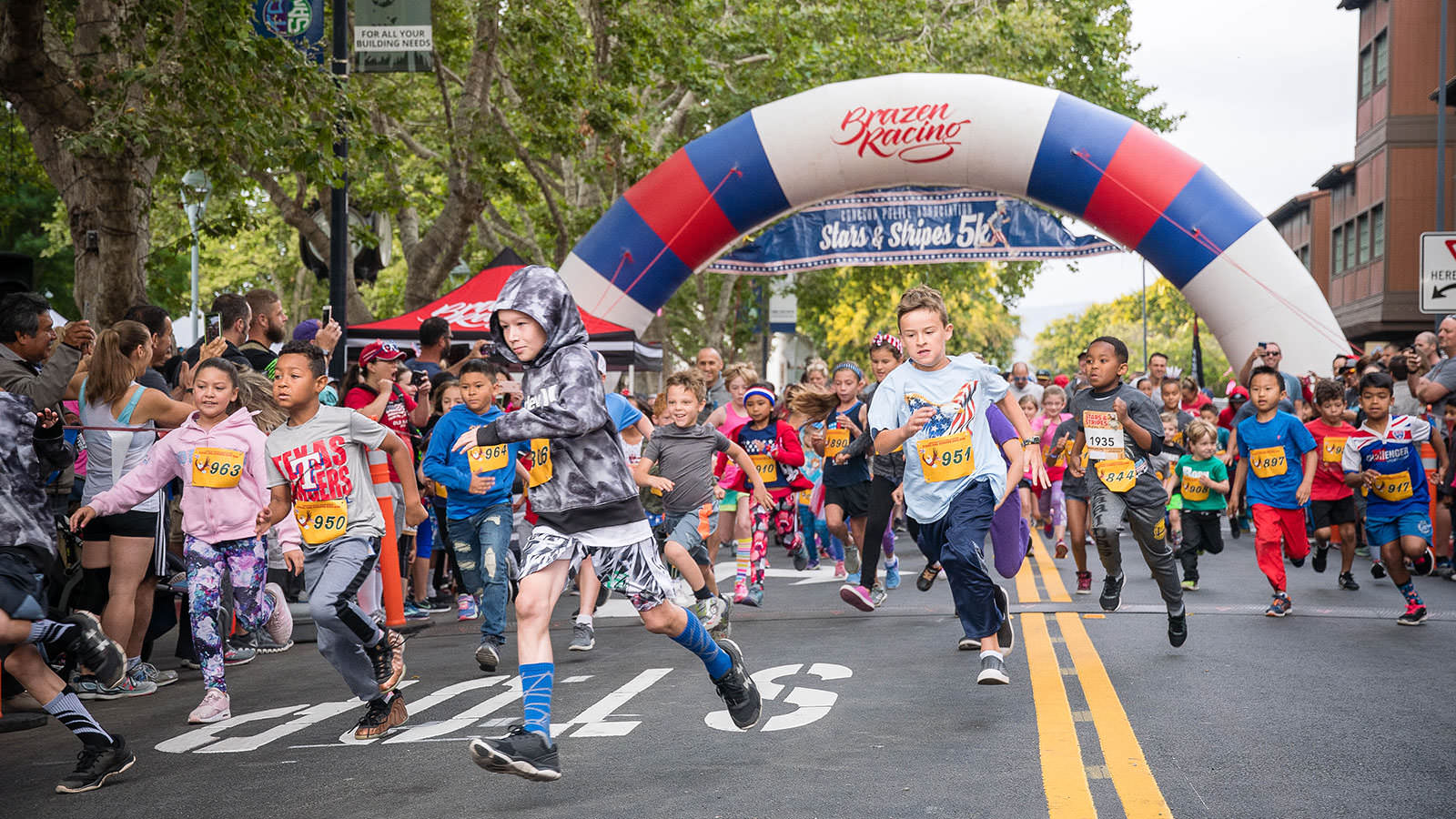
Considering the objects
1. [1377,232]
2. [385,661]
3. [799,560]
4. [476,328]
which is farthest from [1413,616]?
[1377,232]

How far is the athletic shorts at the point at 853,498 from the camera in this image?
11.9m

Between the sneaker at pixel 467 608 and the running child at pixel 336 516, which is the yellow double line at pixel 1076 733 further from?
the sneaker at pixel 467 608

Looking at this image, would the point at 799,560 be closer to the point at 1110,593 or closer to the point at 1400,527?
the point at 1110,593

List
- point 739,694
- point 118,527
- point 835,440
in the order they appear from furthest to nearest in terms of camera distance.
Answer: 1. point 835,440
2. point 118,527
3. point 739,694

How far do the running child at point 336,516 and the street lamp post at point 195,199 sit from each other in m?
7.89

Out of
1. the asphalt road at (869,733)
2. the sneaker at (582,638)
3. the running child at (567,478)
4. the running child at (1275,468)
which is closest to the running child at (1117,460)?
the asphalt road at (869,733)

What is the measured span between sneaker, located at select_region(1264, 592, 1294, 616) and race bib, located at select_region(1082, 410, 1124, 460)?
167 centimetres

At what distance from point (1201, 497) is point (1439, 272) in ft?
17.5

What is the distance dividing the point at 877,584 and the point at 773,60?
16.1 m

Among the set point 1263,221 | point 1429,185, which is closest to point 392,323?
point 1263,221

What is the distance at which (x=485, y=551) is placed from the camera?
9289mm

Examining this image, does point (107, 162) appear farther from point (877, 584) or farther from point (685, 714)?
point (685, 714)

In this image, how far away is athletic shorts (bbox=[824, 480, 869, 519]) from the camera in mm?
11859

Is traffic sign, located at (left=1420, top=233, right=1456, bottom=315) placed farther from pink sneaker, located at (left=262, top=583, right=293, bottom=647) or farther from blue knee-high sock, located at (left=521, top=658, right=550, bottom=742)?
blue knee-high sock, located at (left=521, top=658, right=550, bottom=742)
